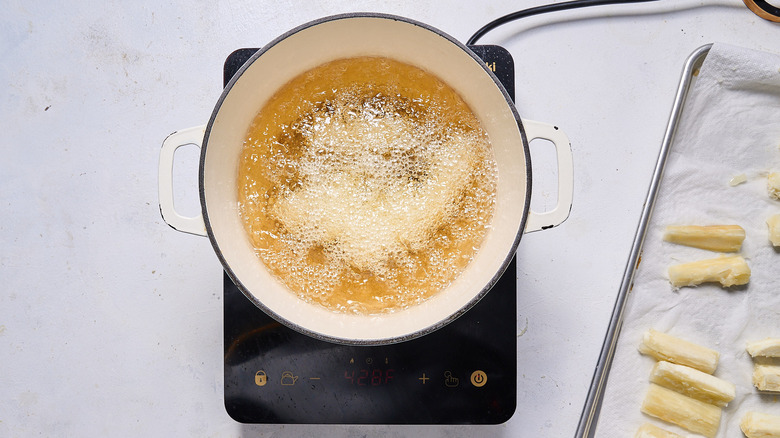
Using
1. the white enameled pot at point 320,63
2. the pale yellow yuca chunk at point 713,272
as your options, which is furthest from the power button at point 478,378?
the pale yellow yuca chunk at point 713,272

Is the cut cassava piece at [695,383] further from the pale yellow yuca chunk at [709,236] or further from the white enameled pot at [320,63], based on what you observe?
the white enameled pot at [320,63]

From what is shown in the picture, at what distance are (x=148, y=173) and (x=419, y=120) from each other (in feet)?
0.99

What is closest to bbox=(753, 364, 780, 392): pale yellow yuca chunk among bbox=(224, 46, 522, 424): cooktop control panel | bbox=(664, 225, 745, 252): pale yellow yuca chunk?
bbox=(664, 225, 745, 252): pale yellow yuca chunk

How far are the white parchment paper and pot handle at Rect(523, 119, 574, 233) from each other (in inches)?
7.6

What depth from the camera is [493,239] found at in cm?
49

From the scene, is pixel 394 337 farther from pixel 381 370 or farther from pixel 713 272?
pixel 713 272

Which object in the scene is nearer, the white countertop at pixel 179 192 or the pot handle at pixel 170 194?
the pot handle at pixel 170 194

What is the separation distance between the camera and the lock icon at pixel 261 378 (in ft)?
1.77

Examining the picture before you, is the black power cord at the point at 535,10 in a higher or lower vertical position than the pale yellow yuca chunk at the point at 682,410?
higher

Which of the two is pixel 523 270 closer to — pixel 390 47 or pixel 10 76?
pixel 390 47

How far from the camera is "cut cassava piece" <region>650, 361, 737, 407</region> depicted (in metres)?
0.56

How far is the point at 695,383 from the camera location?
0.56 m

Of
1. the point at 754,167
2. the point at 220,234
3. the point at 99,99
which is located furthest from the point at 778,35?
the point at 99,99

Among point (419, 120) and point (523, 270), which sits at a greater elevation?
point (419, 120)
